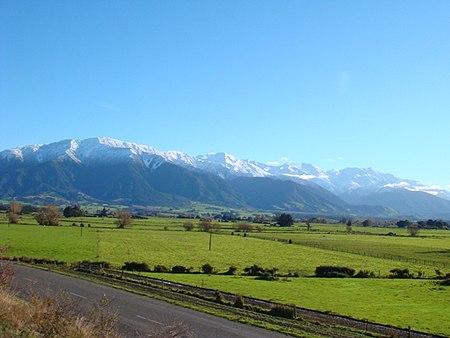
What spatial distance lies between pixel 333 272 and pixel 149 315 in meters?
48.5

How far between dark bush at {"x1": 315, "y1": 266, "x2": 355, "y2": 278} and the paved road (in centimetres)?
3925

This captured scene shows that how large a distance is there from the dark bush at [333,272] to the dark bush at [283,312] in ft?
124

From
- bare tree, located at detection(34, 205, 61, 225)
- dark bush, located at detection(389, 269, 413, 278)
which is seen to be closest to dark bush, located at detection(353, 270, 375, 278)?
dark bush, located at detection(389, 269, 413, 278)

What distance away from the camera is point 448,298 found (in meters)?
56.2

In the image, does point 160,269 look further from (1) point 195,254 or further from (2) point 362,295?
(2) point 362,295

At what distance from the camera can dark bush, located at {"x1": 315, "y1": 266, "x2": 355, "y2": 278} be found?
7531 centimetres

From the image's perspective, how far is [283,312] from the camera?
38.4 m

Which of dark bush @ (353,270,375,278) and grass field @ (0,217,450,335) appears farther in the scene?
dark bush @ (353,270,375,278)

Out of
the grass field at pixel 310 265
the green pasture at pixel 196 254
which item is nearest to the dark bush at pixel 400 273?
the green pasture at pixel 196 254

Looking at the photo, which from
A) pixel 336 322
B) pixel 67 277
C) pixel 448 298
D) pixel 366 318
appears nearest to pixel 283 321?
pixel 336 322

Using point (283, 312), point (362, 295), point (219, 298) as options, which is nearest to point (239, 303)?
point (219, 298)

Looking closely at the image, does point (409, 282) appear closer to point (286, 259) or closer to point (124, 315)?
point (286, 259)

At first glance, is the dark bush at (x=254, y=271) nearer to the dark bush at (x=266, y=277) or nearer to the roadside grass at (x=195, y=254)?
the dark bush at (x=266, y=277)

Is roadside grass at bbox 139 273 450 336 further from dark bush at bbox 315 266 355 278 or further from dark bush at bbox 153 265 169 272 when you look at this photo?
dark bush at bbox 153 265 169 272
